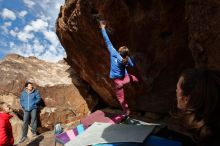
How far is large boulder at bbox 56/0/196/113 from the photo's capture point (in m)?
8.54

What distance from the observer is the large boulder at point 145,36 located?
854 cm

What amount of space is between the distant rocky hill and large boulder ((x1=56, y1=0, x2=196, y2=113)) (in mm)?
4222

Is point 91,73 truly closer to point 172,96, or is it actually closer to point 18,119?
point 172,96

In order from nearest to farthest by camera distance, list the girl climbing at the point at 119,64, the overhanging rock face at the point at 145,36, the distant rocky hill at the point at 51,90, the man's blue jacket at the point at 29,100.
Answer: the girl climbing at the point at 119,64 → the overhanging rock face at the point at 145,36 → the man's blue jacket at the point at 29,100 → the distant rocky hill at the point at 51,90

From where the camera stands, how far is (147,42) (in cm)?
901

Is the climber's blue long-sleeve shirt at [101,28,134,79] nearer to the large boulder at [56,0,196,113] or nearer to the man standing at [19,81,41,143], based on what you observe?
the large boulder at [56,0,196,113]

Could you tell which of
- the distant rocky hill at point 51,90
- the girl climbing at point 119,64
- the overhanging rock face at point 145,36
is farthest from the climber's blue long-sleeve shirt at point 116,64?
the distant rocky hill at point 51,90

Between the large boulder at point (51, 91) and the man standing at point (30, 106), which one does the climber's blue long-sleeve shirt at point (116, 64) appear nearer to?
the large boulder at point (51, 91)

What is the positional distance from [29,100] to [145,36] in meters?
6.37

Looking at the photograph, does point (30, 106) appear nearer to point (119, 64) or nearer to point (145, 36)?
point (145, 36)

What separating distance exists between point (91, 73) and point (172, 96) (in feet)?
→ 11.1

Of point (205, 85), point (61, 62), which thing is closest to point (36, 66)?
point (61, 62)

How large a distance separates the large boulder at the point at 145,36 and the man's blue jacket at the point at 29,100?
4.29 metres

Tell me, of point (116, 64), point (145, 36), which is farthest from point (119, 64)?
point (145, 36)
